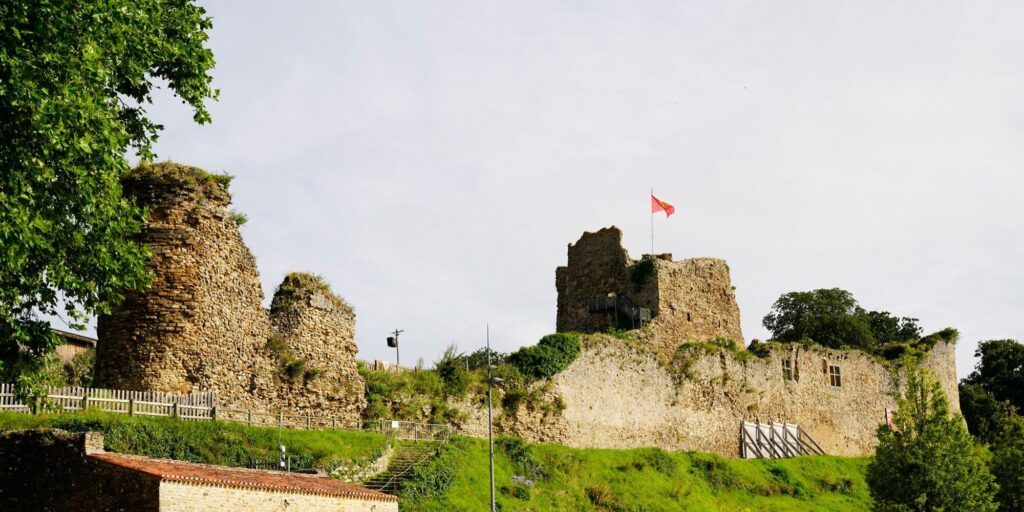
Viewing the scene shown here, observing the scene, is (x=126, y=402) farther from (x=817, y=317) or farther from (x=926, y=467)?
(x=817, y=317)

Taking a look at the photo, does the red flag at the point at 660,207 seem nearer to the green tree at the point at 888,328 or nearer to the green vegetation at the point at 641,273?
the green vegetation at the point at 641,273

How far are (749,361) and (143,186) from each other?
2787cm

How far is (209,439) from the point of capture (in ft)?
86.9

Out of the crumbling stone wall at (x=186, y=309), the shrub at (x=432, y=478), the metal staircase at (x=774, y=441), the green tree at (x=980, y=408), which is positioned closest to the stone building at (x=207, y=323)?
the crumbling stone wall at (x=186, y=309)

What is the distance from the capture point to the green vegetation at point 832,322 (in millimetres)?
73000

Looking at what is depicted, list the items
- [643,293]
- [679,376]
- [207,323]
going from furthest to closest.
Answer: [643,293], [679,376], [207,323]

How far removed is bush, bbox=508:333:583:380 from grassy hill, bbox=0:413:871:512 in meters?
2.67

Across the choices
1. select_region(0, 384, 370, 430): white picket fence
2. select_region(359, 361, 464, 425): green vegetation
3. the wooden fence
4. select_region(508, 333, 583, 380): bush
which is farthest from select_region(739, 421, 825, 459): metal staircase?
select_region(0, 384, 370, 430): white picket fence

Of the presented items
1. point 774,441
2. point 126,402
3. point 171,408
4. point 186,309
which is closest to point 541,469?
point 186,309

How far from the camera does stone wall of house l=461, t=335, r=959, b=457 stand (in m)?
39.9

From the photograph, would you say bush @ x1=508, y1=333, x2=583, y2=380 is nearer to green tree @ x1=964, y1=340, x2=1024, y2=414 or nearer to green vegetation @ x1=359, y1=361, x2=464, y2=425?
green vegetation @ x1=359, y1=361, x2=464, y2=425

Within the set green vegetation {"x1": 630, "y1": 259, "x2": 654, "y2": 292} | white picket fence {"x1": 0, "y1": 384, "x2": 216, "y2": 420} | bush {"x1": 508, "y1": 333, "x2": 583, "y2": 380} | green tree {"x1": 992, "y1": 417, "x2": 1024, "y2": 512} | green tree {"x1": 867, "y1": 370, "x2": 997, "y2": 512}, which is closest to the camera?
white picket fence {"x1": 0, "y1": 384, "x2": 216, "y2": 420}

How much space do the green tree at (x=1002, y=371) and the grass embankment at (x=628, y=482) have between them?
1149 inches

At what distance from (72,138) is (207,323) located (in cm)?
1068
